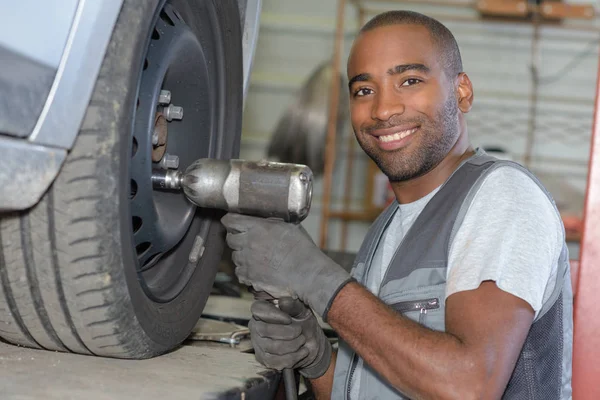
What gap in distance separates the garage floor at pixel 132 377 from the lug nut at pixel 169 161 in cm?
38

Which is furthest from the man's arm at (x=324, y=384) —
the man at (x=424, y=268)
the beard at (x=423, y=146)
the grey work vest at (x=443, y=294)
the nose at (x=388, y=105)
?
the nose at (x=388, y=105)

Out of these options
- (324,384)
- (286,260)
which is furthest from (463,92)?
(324,384)

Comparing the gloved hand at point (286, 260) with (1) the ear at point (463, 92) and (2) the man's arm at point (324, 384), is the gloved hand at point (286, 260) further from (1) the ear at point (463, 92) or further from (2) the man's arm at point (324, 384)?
(1) the ear at point (463, 92)

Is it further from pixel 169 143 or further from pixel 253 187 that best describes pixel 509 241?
pixel 169 143

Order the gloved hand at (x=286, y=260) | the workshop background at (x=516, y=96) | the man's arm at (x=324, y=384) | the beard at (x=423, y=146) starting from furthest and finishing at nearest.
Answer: the workshop background at (x=516, y=96), the man's arm at (x=324, y=384), the beard at (x=423, y=146), the gloved hand at (x=286, y=260)

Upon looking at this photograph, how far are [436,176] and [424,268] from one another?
299 millimetres

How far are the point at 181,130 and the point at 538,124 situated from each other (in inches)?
266

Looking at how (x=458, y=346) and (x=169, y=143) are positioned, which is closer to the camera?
(x=458, y=346)

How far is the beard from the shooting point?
1.64 meters

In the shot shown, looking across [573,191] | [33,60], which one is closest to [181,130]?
[33,60]

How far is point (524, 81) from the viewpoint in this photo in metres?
7.95

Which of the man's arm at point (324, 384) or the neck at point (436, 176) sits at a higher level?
the neck at point (436, 176)

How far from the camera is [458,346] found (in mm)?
1276

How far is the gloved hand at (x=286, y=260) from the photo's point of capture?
1420 millimetres
